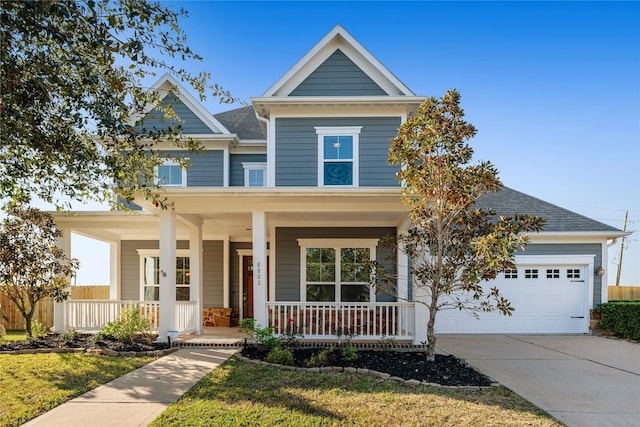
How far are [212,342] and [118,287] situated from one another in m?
5.62

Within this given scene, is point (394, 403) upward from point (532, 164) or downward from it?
downward

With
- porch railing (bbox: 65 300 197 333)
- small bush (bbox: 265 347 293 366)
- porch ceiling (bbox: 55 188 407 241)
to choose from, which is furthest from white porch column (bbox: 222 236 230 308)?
small bush (bbox: 265 347 293 366)

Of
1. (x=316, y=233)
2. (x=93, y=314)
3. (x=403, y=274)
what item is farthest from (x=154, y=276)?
(x=403, y=274)

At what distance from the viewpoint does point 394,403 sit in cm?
489

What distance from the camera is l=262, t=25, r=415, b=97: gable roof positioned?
10578 mm

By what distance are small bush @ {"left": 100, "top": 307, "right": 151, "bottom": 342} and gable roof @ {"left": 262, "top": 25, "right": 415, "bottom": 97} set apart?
21.0 ft

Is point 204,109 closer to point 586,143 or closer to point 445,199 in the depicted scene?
point 445,199

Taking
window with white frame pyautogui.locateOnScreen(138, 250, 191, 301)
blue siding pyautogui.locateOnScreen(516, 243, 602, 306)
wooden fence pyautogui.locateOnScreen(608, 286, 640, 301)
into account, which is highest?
blue siding pyautogui.locateOnScreen(516, 243, 602, 306)

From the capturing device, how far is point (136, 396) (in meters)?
5.14

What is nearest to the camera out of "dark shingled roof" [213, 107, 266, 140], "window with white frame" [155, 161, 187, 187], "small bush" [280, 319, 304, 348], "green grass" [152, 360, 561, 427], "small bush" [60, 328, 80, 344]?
"green grass" [152, 360, 561, 427]

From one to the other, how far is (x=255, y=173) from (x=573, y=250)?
9881 mm

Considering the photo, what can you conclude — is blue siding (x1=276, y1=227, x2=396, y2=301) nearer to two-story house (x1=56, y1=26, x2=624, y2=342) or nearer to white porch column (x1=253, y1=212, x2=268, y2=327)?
two-story house (x1=56, y1=26, x2=624, y2=342)

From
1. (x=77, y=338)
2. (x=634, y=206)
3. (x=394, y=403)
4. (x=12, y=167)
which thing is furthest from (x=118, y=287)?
(x=634, y=206)

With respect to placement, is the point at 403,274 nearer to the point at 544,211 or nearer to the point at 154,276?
the point at 544,211
